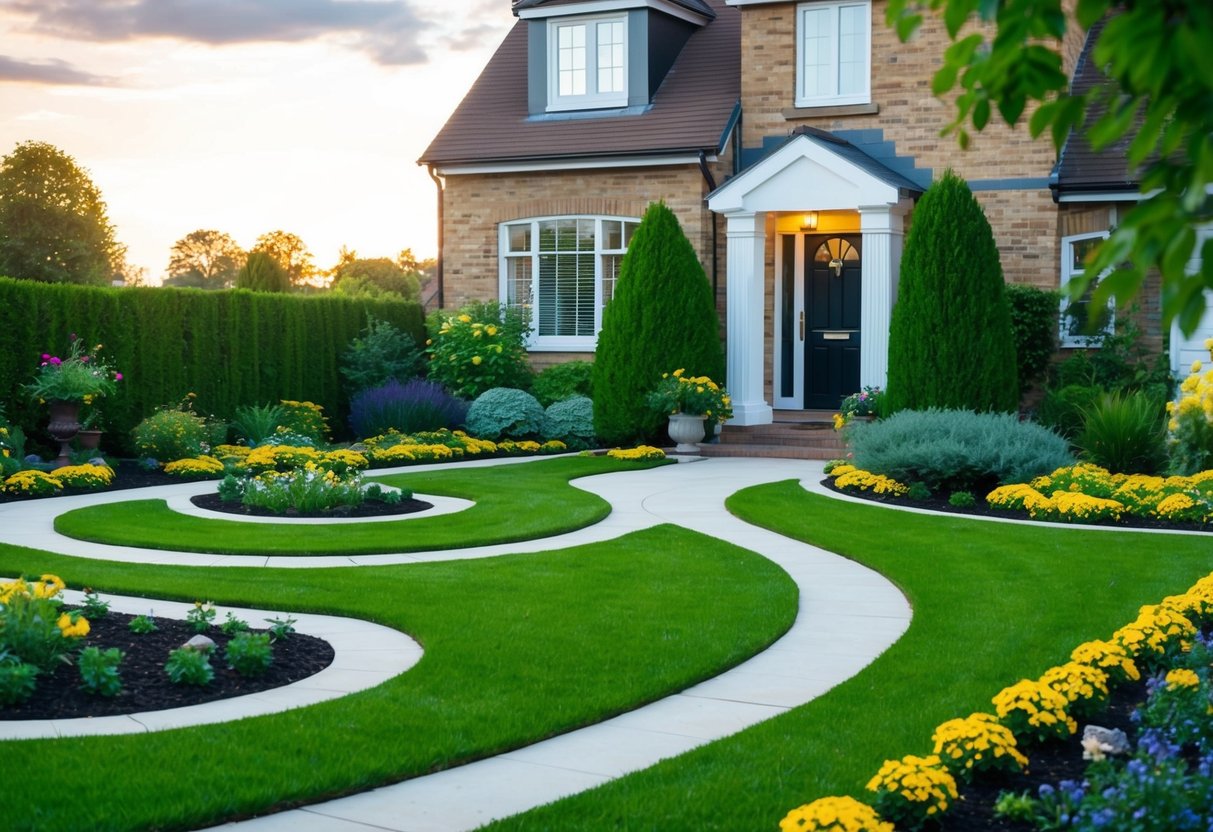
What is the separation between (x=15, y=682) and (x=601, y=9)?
17.8 m

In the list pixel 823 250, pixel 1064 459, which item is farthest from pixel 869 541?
pixel 823 250

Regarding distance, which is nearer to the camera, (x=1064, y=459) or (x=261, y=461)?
(x=1064, y=459)

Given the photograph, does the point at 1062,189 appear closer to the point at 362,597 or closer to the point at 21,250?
the point at 362,597

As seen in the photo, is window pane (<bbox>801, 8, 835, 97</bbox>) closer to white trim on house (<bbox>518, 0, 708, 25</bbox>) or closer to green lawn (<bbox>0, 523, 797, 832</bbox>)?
white trim on house (<bbox>518, 0, 708, 25</bbox>)

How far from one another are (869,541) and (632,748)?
220 inches

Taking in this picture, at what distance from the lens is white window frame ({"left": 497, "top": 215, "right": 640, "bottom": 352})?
21094 millimetres

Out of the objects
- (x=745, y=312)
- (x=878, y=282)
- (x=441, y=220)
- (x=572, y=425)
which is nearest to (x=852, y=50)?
(x=878, y=282)

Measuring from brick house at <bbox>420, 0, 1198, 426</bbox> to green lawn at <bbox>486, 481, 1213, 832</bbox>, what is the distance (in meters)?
7.09

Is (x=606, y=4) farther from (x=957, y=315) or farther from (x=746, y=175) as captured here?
(x=957, y=315)

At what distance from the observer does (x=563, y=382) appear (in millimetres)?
20594

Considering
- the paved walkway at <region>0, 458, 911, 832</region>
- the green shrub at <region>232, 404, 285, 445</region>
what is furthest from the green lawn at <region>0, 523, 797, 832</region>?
the green shrub at <region>232, 404, 285, 445</region>

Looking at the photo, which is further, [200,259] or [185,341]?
[200,259]

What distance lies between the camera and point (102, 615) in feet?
23.4

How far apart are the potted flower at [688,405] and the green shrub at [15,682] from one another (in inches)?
494
